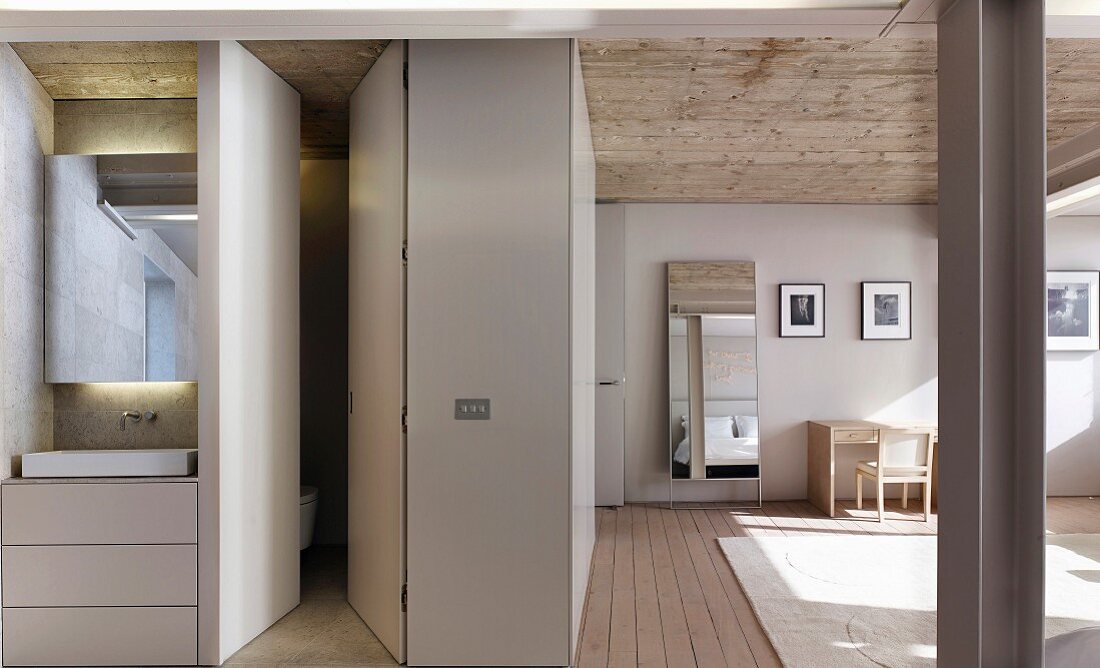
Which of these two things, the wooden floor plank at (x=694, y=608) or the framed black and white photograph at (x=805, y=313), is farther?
the framed black and white photograph at (x=805, y=313)

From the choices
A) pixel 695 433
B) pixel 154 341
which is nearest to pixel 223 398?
pixel 154 341

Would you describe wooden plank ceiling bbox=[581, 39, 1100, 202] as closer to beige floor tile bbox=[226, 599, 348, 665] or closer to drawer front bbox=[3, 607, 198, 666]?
beige floor tile bbox=[226, 599, 348, 665]

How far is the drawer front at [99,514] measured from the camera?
9.23 ft

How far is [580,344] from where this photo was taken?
10.8ft

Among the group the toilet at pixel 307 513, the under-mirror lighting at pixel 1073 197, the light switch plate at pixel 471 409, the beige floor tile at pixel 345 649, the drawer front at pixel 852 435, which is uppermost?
the under-mirror lighting at pixel 1073 197

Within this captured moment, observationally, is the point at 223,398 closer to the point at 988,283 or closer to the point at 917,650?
the point at 988,283

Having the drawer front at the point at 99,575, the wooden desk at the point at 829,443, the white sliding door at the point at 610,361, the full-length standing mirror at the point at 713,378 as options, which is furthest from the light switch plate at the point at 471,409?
the wooden desk at the point at 829,443

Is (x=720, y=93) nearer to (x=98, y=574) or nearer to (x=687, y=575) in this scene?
(x=687, y=575)

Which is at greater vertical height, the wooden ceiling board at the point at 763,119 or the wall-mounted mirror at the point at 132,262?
the wooden ceiling board at the point at 763,119

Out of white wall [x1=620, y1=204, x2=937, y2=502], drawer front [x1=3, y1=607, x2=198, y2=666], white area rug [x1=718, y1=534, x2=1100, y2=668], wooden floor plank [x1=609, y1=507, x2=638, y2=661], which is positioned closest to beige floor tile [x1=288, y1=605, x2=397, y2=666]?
drawer front [x1=3, y1=607, x2=198, y2=666]

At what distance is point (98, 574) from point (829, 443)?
184 inches

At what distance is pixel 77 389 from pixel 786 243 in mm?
4979

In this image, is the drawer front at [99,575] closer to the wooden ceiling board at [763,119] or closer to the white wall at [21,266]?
the white wall at [21,266]

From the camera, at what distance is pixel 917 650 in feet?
9.78
